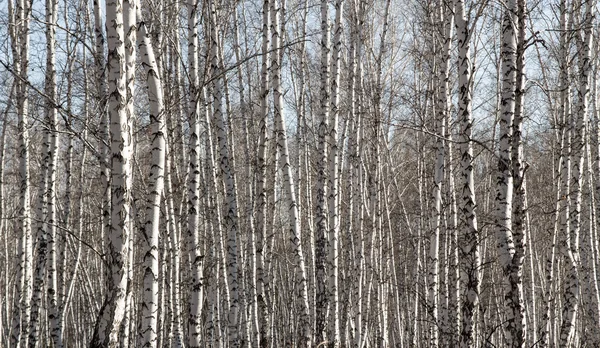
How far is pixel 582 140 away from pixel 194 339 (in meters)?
6.57

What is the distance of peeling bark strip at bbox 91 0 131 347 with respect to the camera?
494 centimetres

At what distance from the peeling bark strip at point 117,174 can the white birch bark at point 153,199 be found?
405 mm

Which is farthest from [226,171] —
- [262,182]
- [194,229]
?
[194,229]

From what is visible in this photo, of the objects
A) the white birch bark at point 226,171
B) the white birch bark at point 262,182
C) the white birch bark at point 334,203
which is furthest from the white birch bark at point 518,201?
the white birch bark at point 226,171

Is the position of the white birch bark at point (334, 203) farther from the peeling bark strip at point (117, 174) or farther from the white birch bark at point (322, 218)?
the peeling bark strip at point (117, 174)

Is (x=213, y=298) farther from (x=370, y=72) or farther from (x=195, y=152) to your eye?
(x=370, y=72)

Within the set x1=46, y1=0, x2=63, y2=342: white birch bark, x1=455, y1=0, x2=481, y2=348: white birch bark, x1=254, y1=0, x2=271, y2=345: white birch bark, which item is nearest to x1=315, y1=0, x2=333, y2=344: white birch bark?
x1=254, y1=0, x2=271, y2=345: white birch bark

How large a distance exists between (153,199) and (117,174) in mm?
539

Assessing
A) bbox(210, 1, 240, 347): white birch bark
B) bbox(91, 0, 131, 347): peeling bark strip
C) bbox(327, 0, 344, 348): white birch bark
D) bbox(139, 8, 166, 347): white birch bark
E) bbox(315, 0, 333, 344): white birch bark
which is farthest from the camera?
bbox(327, 0, 344, 348): white birch bark

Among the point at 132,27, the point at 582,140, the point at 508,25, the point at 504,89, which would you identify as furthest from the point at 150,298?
the point at 582,140

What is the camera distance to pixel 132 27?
521 centimetres

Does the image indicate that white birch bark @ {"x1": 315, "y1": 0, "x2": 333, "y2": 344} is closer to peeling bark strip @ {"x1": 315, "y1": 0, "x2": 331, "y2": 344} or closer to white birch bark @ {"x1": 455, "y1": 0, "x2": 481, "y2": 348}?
peeling bark strip @ {"x1": 315, "y1": 0, "x2": 331, "y2": 344}

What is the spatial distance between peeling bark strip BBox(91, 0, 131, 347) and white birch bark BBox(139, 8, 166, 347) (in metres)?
0.41

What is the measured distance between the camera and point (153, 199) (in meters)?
5.46
